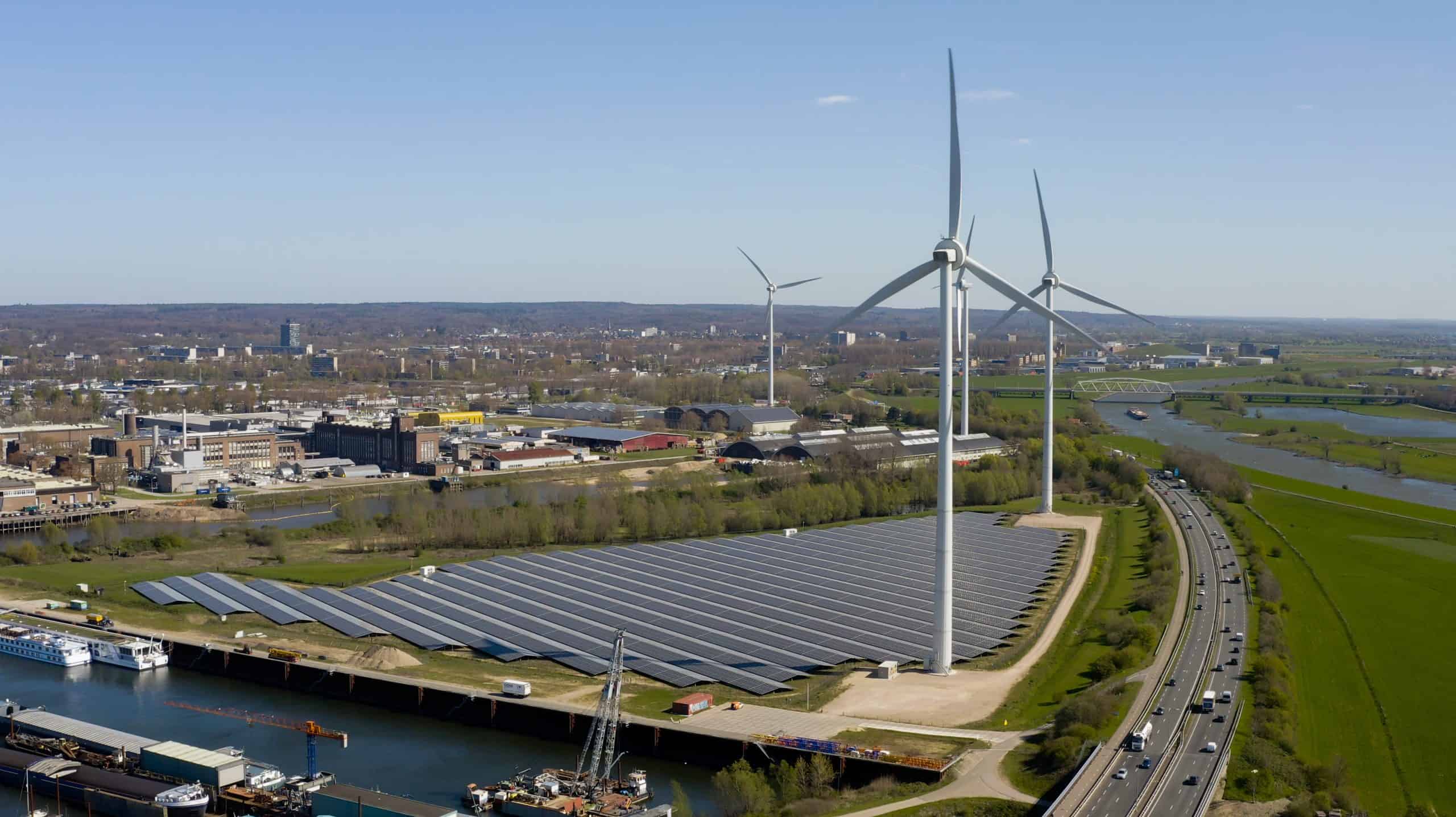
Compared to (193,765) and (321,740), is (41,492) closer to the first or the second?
(321,740)

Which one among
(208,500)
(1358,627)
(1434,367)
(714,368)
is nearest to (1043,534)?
(1358,627)

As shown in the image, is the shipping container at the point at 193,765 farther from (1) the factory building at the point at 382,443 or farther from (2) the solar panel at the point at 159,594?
(1) the factory building at the point at 382,443

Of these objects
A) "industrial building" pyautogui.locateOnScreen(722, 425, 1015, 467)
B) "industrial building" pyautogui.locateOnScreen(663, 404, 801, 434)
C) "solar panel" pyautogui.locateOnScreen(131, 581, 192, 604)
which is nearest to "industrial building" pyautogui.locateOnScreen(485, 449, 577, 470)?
"industrial building" pyautogui.locateOnScreen(722, 425, 1015, 467)

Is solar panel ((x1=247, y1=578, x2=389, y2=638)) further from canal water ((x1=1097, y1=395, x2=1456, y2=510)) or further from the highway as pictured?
canal water ((x1=1097, y1=395, x2=1456, y2=510))

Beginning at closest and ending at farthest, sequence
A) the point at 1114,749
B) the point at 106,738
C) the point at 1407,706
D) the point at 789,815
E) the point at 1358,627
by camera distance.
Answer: the point at 789,815, the point at 1114,749, the point at 106,738, the point at 1407,706, the point at 1358,627

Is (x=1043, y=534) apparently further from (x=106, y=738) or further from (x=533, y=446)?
(x=533, y=446)

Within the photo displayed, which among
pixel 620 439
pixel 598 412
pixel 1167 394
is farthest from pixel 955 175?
pixel 1167 394

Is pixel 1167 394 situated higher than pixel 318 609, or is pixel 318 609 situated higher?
pixel 1167 394
